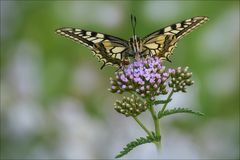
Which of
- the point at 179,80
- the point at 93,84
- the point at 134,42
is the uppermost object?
the point at 134,42

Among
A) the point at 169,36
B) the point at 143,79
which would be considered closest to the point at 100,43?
the point at 169,36

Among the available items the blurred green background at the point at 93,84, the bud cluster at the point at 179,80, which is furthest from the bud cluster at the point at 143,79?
the blurred green background at the point at 93,84

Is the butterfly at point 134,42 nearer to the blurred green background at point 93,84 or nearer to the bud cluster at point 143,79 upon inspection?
the bud cluster at point 143,79

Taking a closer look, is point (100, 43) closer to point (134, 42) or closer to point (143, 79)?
point (134, 42)

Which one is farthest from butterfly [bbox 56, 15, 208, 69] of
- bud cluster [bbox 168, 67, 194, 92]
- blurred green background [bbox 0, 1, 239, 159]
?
blurred green background [bbox 0, 1, 239, 159]

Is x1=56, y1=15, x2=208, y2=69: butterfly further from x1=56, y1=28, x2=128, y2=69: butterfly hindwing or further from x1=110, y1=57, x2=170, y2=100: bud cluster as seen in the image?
x1=110, y1=57, x2=170, y2=100: bud cluster

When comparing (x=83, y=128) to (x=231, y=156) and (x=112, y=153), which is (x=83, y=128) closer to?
(x=112, y=153)

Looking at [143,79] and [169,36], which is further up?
[169,36]
